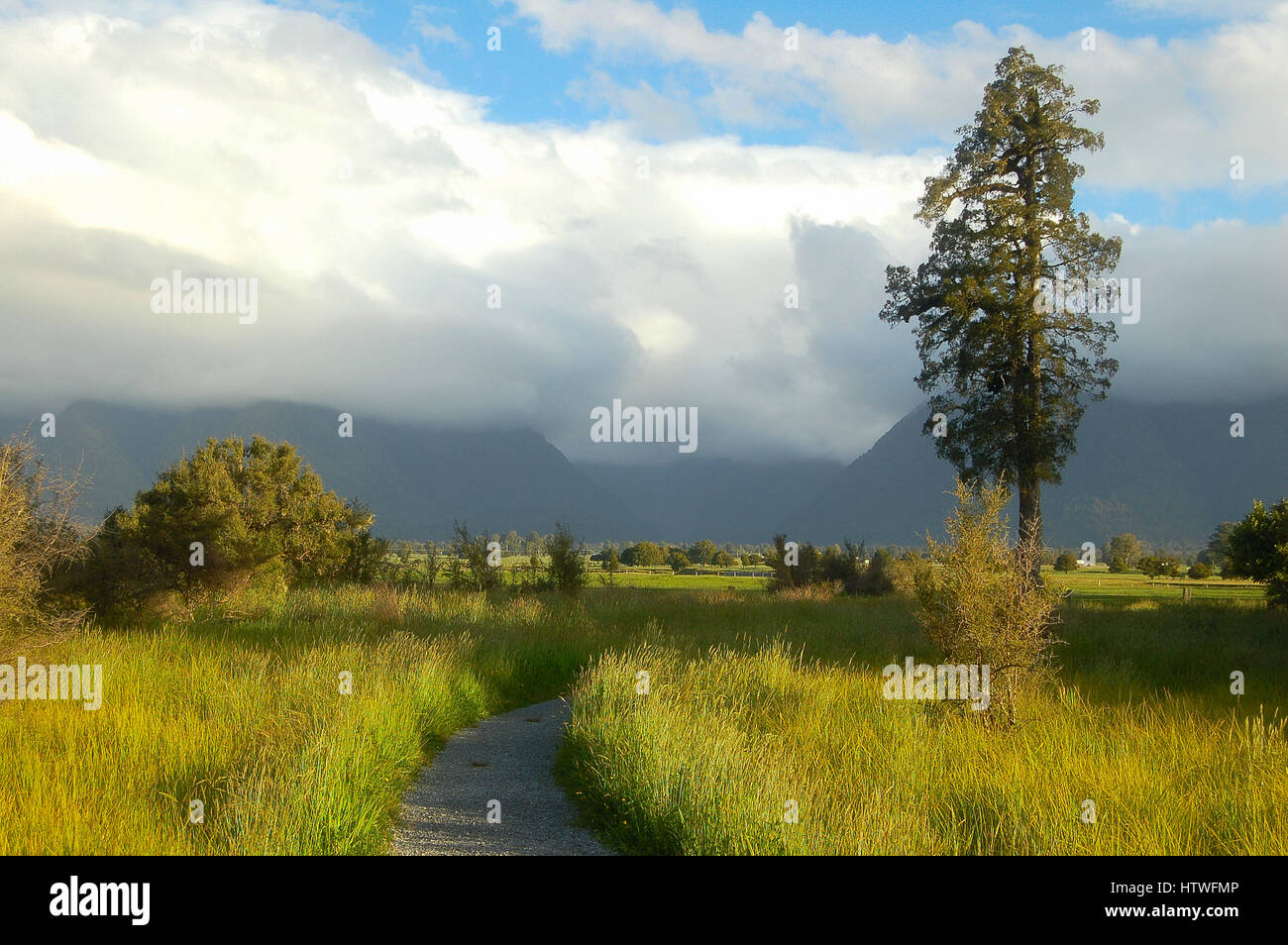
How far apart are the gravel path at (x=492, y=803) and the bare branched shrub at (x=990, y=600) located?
5.53 meters

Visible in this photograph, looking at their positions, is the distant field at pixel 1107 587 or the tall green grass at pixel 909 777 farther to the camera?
the distant field at pixel 1107 587

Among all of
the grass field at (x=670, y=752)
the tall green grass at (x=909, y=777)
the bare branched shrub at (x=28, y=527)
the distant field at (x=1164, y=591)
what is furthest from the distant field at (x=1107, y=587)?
the bare branched shrub at (x=28, y=527)

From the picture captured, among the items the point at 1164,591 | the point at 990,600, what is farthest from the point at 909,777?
the point at 1164,591

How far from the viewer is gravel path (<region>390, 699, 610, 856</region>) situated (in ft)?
21.8

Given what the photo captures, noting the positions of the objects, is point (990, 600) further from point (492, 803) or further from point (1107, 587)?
point (1107, 587)

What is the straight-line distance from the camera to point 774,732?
9.55 m

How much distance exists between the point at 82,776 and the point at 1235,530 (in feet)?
118

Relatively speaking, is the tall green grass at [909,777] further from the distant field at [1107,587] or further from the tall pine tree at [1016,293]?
the tall pine tree at [1016,293]

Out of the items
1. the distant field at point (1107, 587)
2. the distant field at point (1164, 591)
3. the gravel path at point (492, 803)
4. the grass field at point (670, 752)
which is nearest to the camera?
the grass field at point (670, 752)

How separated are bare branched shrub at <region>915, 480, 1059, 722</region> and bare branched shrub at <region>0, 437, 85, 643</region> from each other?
40.1 feet

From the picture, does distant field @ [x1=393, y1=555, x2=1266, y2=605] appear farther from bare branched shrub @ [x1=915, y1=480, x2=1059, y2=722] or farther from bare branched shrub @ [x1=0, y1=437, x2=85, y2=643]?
bare branched shrub @ [x1=0, y1=437, x2=85, y2=643]

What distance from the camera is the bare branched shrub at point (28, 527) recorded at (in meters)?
10.6

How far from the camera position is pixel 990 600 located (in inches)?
419

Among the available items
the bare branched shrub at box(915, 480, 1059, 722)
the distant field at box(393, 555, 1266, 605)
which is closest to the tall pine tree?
the distant field at box(393, 555, 1266, 605)
